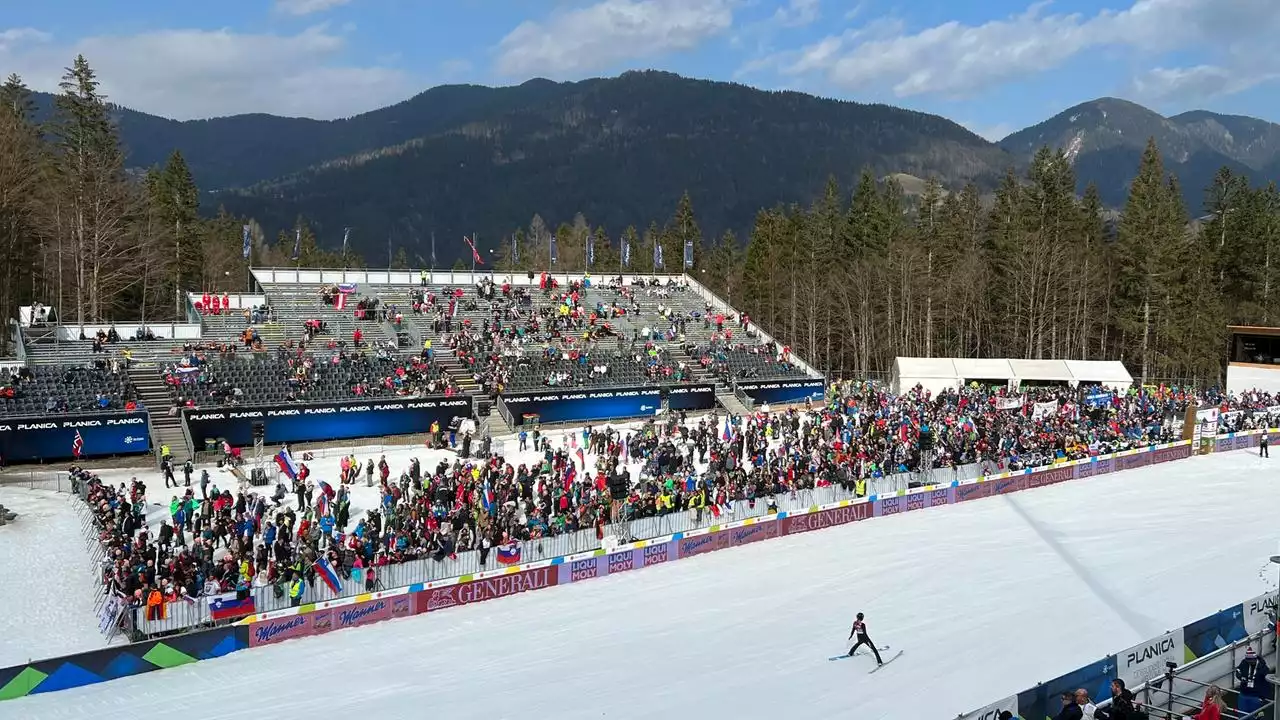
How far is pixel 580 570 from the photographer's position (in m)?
21.9

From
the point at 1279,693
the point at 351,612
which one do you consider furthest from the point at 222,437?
the point at 1279,693

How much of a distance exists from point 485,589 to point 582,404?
814 inches

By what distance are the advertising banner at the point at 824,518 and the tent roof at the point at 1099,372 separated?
2826 centimetres

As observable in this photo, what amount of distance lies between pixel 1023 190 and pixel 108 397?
64657mm

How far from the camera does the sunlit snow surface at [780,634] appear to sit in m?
15.4

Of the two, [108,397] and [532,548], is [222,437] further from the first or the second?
[532,548]

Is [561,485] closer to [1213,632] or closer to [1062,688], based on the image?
[1062,688]

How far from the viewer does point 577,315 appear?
49.2 metres

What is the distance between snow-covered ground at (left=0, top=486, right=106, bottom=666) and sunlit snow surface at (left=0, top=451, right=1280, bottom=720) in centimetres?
256

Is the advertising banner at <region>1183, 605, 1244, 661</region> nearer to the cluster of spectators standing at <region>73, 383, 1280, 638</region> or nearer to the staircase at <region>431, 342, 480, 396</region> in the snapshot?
the cluster of spectators standing at <region>73, 383, 1280, 638</region>

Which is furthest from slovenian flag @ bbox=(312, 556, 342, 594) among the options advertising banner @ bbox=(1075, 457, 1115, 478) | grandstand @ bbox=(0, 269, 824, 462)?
advertising banner @ bbox=(1075, 457, 1115, 478)

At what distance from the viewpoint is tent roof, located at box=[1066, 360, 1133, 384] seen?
5003cm

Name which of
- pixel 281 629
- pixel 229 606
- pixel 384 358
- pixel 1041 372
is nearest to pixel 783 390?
pixel 1041 372

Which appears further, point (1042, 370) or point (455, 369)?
point (1042, 370)
